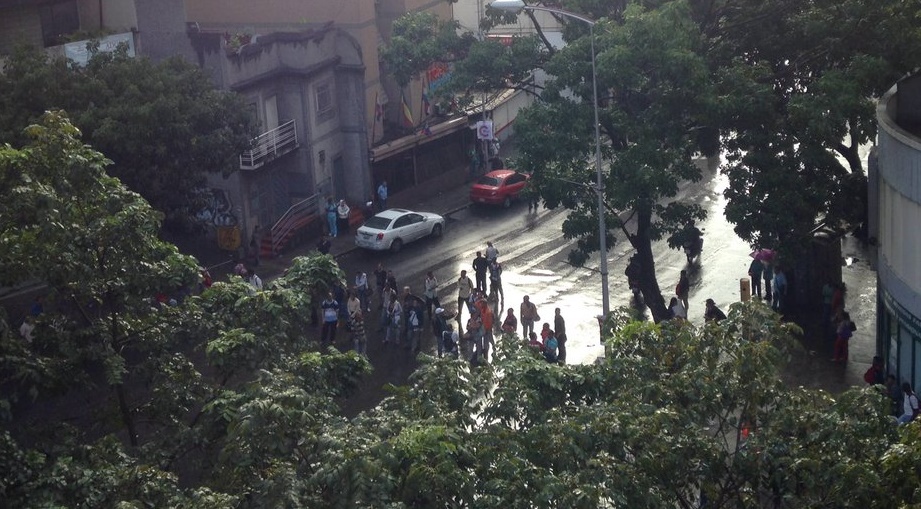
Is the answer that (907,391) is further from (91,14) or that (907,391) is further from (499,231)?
(91,14)

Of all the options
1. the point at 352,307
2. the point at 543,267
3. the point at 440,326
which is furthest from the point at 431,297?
the point at 543,267

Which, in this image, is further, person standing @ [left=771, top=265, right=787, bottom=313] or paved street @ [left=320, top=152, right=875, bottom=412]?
person standing @ [left=771, top=265, right=787, bottom=313]

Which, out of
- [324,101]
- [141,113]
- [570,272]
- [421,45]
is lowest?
[570,272]

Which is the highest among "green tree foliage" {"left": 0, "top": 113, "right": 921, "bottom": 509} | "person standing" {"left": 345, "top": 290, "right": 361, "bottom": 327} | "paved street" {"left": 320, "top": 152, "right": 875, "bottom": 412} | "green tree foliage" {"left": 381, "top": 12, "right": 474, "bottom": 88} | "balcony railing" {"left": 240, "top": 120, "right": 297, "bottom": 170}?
"green tree foliage" {"left": 381, "top": 12, "right": 474, "bottom": 88}

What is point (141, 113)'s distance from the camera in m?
31.2

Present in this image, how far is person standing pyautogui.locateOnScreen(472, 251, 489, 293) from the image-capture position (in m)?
34.2

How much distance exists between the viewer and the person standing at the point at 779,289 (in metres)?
31.4

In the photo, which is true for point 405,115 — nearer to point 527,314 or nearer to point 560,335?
point 527,314

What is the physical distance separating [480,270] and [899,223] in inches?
508

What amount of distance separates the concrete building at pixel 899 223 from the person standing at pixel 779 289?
477 cm

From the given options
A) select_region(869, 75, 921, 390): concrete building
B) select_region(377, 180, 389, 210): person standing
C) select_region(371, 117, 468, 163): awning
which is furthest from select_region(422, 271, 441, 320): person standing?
select_region(371, 117, 468, 163): awning

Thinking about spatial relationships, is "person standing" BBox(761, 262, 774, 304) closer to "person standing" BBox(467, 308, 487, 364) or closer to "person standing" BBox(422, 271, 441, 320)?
"person standing" BBox(467, 308, 487, 364)

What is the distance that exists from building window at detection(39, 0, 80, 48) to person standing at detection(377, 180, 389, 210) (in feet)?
36.2

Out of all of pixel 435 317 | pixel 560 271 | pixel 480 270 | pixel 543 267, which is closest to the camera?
pixel 435 317
